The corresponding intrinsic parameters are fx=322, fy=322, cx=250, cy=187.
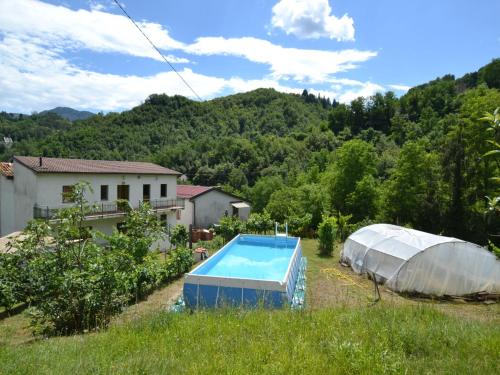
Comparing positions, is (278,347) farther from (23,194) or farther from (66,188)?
(23,194)

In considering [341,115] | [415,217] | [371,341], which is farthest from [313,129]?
[371,341]

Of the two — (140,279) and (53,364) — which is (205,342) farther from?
(140,279)

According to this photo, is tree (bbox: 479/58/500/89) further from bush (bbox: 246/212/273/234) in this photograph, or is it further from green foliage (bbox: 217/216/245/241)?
green foliage (bbox: 217/216/245/241)

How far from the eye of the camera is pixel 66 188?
1839 centimetres

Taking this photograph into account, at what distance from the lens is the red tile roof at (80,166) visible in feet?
57.4

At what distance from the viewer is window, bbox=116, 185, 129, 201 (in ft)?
70.7

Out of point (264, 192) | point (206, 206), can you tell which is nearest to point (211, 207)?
point (206, 206)

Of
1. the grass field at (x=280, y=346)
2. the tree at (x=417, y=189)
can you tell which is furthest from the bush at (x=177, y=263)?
the tree at (x=417, y=189)

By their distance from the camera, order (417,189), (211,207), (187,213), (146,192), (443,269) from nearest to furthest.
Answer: (443,269)
(417,189)
(146,192)
(187,213)
(211,207)

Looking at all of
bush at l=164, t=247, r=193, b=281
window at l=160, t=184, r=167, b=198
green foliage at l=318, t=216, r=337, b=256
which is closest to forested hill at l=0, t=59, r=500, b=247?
green foliage at l=318, t=216, r=337, b=256

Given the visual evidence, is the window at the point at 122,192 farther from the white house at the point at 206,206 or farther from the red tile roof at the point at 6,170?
the red tile roof at the point at 6,170

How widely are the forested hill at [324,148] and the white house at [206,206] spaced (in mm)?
3371

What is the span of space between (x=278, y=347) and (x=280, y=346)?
0.14 ft

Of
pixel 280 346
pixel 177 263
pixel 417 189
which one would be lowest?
pixel 177 263
